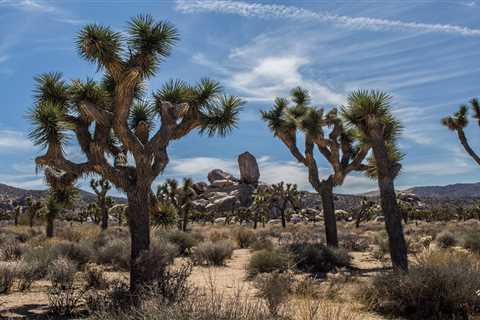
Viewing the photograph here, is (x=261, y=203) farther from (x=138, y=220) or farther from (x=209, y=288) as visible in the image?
(x=138, y=220)

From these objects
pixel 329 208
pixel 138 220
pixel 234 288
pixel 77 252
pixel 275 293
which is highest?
pixel 329 208

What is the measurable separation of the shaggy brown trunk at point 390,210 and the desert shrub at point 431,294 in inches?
137

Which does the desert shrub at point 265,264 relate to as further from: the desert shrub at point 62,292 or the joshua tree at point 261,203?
the joshua tree at point 261,203

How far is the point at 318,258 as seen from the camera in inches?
559

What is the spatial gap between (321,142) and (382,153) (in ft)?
16.3

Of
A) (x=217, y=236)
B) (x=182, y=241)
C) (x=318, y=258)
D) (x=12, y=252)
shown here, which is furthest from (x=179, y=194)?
(x=318, y=258)

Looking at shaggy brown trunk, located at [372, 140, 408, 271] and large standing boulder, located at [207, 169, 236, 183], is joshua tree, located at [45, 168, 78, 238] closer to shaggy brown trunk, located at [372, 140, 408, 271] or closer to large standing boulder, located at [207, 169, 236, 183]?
shaggy brown trunk, located at [372, 140, 408, 271]

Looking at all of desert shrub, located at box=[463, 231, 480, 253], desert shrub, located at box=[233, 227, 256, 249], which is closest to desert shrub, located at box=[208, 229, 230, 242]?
desert shrub, located at box=[233, 227, 256, 249]

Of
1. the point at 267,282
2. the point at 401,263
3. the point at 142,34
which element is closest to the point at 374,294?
the point at 267,282

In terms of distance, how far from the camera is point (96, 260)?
1520 centimetres

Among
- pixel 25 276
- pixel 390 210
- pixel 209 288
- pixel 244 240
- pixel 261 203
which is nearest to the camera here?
pixel 209 288

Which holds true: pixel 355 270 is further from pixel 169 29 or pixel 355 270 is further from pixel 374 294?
pixel 169 29

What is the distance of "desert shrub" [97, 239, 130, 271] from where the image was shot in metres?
14.0

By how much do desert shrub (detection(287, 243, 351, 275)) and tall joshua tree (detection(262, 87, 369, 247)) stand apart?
271cm
